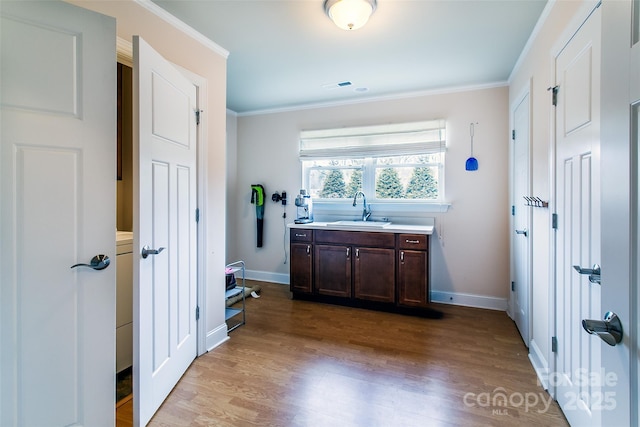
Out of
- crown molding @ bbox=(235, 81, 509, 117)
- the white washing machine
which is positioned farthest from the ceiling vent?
the white washing machine

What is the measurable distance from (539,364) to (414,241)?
1.37 meters

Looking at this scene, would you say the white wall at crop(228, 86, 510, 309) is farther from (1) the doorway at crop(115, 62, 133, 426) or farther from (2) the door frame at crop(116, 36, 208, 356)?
(1) the doorway at crop(115, 62, 133, 426)

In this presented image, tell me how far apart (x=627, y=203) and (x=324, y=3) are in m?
1.94

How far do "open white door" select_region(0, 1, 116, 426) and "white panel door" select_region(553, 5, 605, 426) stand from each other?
215cm

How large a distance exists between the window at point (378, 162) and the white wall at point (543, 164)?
4.13 ft

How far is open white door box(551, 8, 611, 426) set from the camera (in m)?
1.31

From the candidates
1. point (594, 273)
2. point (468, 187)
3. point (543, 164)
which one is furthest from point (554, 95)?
point (468, 187)

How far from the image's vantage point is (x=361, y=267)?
329cm

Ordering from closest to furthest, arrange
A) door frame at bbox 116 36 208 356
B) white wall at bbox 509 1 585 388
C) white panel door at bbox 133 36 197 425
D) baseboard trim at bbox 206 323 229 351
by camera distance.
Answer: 1. white panel door at bbox 133 36 197 425
2. white wall at bbox 509 1 585 388
3. door frame at bbox 116 36 208 356
4. baseboard trim at bbox 206 323 229 351

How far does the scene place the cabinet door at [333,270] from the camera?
3.35 metres

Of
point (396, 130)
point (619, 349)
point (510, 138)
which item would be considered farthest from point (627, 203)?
point (396, 130)

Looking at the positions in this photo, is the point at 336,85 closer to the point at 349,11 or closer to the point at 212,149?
the point at 349,11

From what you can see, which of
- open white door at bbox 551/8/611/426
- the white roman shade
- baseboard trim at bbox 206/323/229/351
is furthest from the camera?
the white roman shade

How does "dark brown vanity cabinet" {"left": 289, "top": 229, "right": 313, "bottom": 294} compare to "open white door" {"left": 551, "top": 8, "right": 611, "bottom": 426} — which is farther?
"dark brown vanity cabinet" {"left": 289, "top": 229, "right": 313, "bottom": 294}
